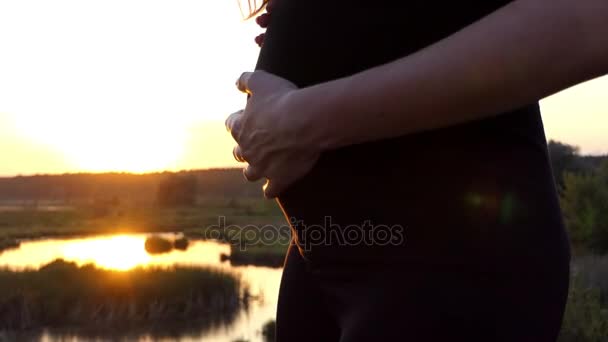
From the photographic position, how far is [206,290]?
15.1 meters

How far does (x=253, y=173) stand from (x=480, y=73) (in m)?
0.29

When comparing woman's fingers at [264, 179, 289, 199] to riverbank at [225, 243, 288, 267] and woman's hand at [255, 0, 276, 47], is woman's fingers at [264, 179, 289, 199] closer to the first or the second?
woman's hand at [255, 0, 276, 47]

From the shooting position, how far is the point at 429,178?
0.63m

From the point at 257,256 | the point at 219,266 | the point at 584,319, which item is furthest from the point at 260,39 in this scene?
the point at 257,256

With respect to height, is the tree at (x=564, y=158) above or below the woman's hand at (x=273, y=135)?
above

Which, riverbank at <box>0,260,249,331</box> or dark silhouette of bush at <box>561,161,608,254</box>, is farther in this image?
dark silhouette of bush at <box>561,161,608,254</box>

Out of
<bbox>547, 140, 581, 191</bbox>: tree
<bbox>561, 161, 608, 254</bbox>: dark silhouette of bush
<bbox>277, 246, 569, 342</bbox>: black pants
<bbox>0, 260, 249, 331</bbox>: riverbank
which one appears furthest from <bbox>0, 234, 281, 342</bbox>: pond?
<bbox>277, 246, 569, 342</bbox>: black pants

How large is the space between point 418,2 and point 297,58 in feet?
0.55

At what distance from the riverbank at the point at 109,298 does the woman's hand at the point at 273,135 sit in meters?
13.7

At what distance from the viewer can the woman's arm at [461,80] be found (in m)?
0.52

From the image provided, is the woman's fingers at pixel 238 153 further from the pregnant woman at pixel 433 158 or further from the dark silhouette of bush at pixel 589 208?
the dark silhouette of bush at pixel 589 208

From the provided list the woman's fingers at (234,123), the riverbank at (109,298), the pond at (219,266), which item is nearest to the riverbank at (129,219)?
the pond at (219,266)

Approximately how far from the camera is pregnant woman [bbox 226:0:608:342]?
0.54m

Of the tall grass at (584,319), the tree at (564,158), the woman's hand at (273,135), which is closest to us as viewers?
the woman's hand at (273,135)
